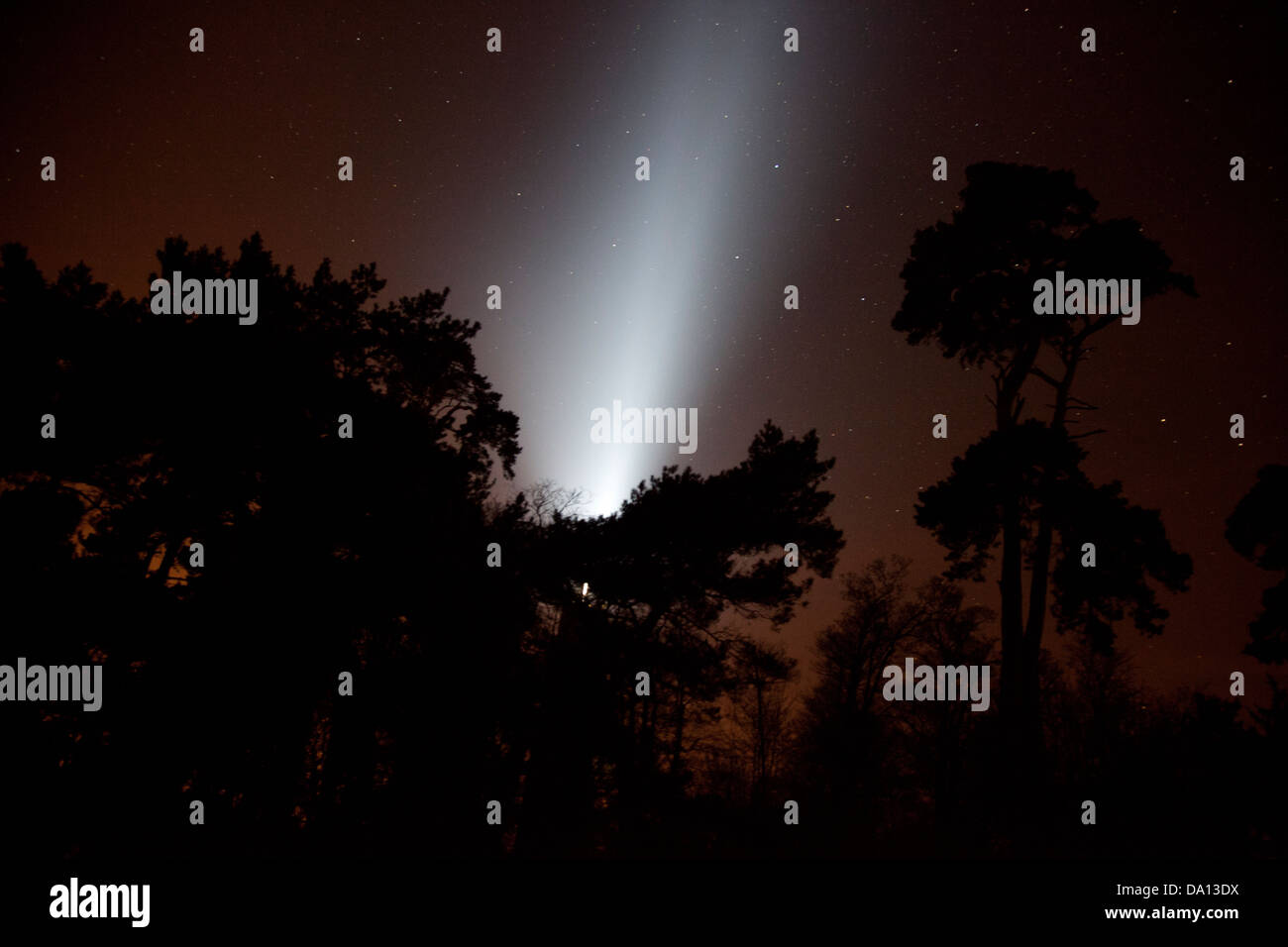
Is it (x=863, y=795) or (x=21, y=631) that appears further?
(x=863, y=795)

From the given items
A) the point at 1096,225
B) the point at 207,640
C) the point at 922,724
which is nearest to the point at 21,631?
the point at 207,640

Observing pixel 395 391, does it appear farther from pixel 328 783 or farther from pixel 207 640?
pixel 328 783

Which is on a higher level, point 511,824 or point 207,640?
point 207,640

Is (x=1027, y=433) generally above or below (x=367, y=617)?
above

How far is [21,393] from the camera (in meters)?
16.2

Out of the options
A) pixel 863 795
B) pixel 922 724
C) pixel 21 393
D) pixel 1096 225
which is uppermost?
pixel 1096 225

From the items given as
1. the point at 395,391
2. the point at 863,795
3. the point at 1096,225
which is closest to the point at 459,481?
the point at 395,391
